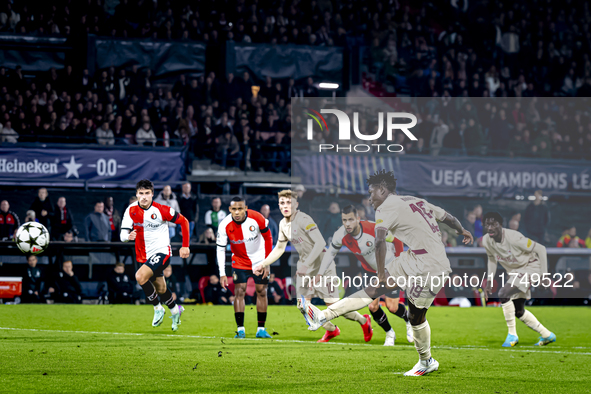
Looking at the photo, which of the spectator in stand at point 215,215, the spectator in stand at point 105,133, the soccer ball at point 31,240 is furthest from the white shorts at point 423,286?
the spectator in stand at point 105,133

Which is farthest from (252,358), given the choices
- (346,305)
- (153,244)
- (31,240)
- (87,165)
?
(87,165)

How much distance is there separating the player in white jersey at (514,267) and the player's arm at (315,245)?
104 inches

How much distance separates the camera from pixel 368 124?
54.2ft

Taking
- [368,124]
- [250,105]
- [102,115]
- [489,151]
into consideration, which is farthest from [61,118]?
[489,151]

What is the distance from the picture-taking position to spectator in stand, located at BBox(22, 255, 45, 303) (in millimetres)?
16828

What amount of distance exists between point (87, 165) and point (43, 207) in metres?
1.81

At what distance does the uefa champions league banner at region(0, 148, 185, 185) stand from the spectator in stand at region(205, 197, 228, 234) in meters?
1.51

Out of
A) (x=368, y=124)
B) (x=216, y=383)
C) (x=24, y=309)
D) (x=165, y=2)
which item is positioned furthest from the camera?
(x=165, y=2)

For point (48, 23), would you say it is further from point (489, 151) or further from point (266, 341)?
point (266, 341)

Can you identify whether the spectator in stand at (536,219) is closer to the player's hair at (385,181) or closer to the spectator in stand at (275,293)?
the spectator in stand at (275,293)

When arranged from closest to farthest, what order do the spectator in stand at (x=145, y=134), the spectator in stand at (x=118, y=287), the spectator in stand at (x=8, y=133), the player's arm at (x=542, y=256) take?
the player's arm at (x=542, y=256) → the spectator in stand at (x=118, y=287) → the spectator in stand at (x=8, y=133) → the spectator in stand at (x=145, y=134)

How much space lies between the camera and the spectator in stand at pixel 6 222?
17109 millimetres

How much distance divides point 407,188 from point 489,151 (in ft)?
7.36

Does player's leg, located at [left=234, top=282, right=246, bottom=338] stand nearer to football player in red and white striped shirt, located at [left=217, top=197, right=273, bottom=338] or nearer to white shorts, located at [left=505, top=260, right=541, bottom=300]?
football player in red and white striped shirt, located at [left=217, top=197, right=273, bottom=338]
